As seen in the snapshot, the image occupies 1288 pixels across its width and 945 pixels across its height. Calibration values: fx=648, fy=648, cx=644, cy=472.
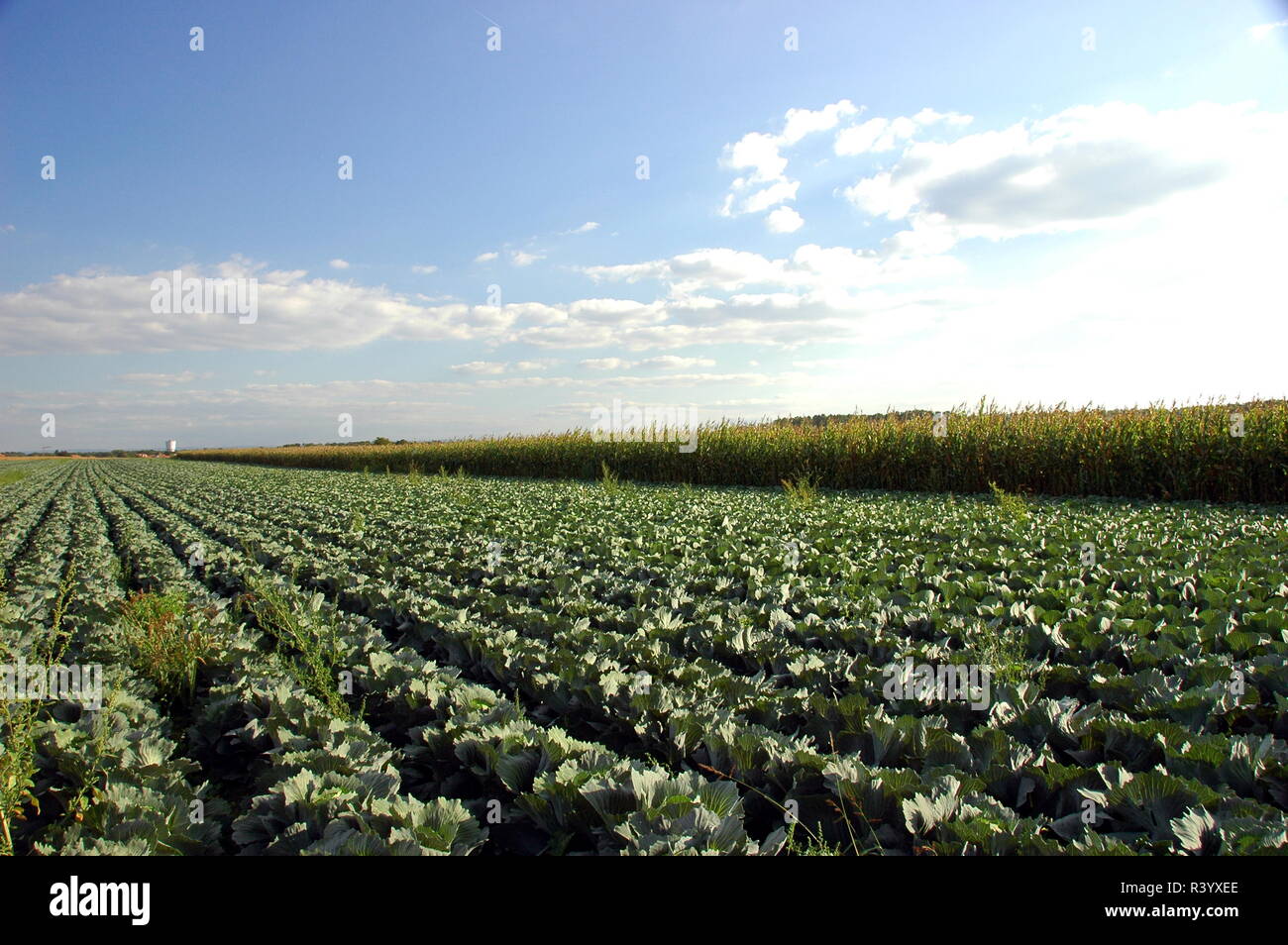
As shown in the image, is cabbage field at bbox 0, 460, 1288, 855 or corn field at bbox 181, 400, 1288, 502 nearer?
cabbage field at bbox 0, 460, 1288, 855

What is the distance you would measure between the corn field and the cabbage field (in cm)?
776

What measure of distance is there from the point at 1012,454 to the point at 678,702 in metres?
15.7

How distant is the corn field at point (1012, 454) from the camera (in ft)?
43.7

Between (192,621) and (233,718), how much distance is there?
6.56ft

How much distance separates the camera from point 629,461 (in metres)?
25.4

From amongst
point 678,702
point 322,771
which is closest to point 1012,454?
point 678,702

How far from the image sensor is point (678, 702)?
3.22 metres

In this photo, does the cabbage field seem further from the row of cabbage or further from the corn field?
the corn field

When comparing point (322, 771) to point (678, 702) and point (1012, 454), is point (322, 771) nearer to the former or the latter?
point (678, 702)

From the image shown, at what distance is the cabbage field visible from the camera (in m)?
2.28

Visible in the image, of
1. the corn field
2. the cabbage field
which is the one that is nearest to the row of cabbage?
the cabbage field

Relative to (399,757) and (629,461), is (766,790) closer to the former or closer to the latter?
(399,757)
